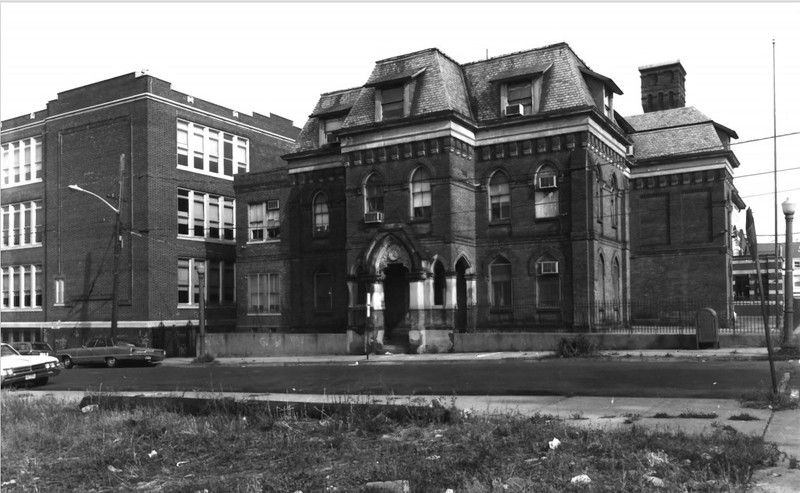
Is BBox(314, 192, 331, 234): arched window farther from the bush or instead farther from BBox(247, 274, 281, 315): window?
the bush

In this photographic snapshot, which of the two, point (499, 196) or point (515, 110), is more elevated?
point (515, 110)

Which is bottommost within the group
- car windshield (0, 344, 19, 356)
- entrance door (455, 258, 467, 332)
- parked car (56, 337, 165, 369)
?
parked car (56, 337, 165, 369)

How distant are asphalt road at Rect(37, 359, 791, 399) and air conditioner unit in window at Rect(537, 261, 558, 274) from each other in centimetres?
725

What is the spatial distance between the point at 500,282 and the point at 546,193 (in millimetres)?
4316

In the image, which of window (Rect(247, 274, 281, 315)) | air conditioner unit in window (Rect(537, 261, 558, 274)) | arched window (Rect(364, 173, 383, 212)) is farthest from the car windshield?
air conditioner unit in window (Rect(537, 261, 558, 274))

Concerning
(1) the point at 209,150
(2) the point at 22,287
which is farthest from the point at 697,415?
(2) the point at 22,287

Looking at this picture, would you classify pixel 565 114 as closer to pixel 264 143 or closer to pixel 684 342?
pixel 684 342

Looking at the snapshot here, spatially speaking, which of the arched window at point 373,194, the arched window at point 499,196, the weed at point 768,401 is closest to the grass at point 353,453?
the weed at point 768,401

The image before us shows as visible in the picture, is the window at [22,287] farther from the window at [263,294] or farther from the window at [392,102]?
the window at [392,102]

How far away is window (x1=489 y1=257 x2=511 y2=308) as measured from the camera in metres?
30.9

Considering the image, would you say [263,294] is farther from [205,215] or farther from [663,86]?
[663,86]

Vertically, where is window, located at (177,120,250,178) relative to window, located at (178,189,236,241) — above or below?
above

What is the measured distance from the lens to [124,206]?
40.2 metres

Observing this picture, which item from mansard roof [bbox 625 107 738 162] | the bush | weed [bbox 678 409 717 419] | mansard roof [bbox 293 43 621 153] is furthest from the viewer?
mansard roof [bbox 625 107 738 162]
